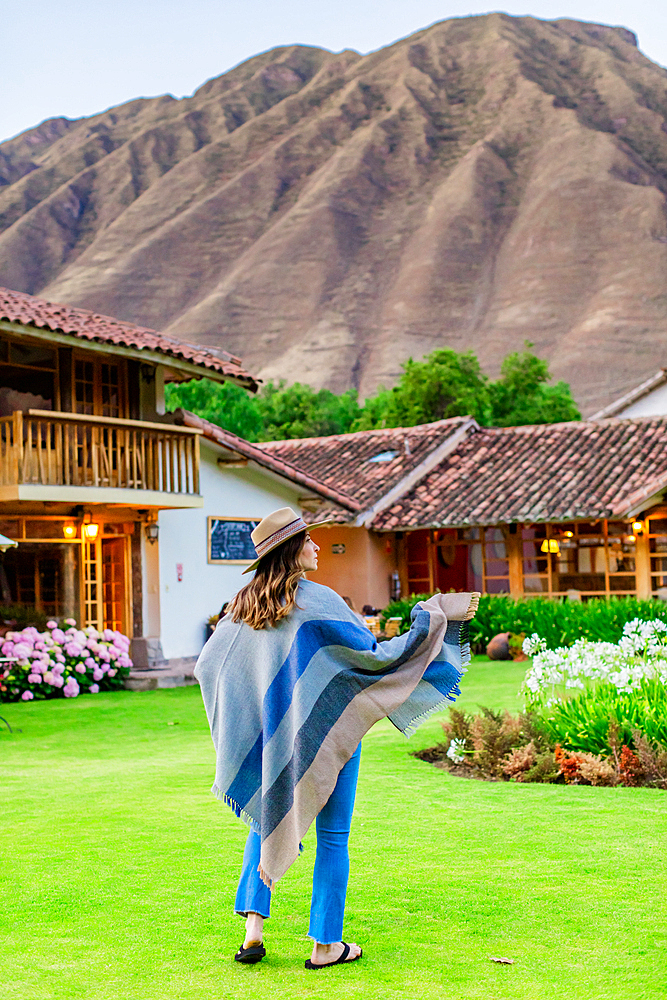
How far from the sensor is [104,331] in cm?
1623

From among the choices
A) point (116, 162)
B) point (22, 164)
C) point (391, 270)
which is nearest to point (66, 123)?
point (22, 164)

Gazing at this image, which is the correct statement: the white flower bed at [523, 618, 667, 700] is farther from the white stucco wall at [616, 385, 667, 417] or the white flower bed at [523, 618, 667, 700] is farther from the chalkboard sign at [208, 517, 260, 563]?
the white stucco wall at [616, 385, 667, 417]

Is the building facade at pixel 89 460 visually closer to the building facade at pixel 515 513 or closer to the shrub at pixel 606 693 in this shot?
the building facade at pixel 515 513

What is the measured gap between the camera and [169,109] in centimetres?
14988

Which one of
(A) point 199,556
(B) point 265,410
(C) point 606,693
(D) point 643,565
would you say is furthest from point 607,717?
(B) point 265,410

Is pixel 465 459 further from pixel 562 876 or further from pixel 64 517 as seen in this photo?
pixel 562 876

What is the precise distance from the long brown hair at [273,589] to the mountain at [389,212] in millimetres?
73937

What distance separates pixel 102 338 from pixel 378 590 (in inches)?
432

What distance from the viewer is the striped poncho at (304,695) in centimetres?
414

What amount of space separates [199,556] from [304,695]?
1437cm

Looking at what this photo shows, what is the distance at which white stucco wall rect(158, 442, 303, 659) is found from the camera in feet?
58.1

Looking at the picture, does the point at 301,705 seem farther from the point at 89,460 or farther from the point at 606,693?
the point at 89,460

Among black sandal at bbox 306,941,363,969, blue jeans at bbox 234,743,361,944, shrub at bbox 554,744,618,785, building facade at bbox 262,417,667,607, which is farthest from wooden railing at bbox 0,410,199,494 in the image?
black sandal at bbox 306,941,363,969

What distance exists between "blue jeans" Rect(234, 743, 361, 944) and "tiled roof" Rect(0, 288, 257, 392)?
11.4 meters
